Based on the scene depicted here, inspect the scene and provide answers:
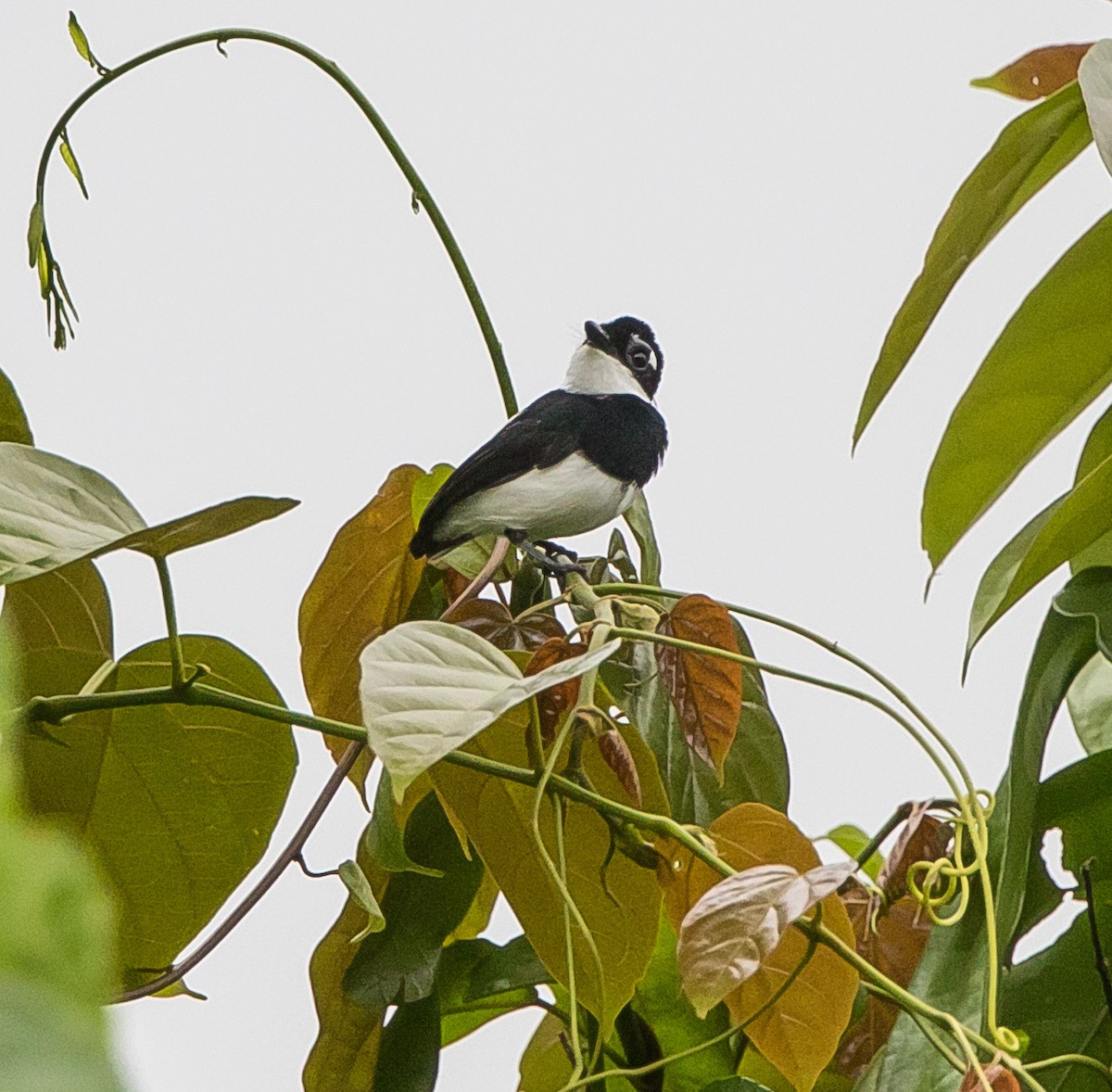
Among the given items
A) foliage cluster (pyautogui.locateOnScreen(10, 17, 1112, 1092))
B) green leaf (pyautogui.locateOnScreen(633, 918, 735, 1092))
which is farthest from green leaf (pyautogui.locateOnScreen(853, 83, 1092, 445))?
green leaf (pyautogui.locateOnScreen(633, 918, 735, 1092))

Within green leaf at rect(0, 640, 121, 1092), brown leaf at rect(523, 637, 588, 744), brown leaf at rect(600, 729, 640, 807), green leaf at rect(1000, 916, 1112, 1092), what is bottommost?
green leaf at rect(1000, 916, 1112, 1092)

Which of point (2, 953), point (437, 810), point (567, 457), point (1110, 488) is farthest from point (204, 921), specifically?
point (2, 953)

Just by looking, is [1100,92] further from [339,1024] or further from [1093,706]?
[339,1024]

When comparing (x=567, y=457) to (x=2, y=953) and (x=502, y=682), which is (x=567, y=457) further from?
(x=2, y=953)

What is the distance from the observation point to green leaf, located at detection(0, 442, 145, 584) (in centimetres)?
33

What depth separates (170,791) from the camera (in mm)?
477

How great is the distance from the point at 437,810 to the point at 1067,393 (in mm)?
295

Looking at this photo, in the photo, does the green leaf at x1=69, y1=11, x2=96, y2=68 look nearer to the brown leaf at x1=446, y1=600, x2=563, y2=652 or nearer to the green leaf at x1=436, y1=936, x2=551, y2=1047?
the brown leaf at x1=446, y1=600, x2=563, y2=652

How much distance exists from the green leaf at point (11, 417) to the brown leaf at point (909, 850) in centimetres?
33

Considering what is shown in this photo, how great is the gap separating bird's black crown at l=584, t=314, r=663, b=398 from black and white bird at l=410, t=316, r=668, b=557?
0.07 metres

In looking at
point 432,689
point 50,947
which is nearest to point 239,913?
point 432,689

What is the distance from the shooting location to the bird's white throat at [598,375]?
2.18 ft

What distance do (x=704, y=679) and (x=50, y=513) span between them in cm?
22

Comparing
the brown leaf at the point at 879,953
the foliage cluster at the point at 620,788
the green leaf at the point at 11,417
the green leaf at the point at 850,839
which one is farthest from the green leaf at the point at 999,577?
the green leaf at the point at 11,417
